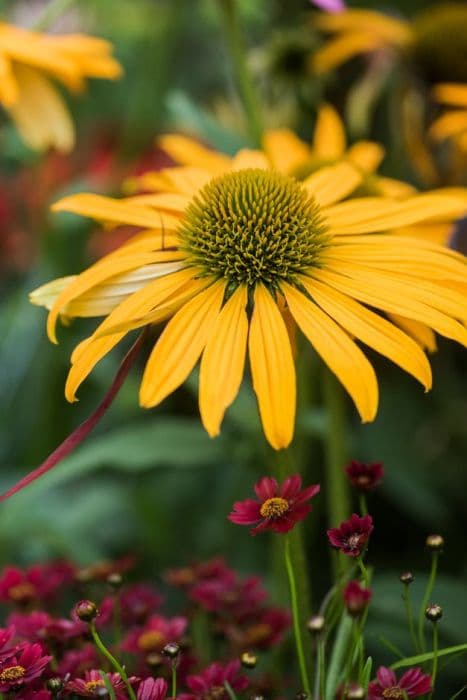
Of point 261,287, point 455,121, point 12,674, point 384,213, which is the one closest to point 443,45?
point 455,121

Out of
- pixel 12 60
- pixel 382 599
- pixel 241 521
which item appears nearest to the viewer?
pixel 241 521

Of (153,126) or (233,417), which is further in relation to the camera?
(153,126)

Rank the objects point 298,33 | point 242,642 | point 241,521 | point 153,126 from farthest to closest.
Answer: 1. point 153,126
2. point 298,33
3. point 242,642
4. point 241,521

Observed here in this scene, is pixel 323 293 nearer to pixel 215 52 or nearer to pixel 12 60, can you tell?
pixel 12 60

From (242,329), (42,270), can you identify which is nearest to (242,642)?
(242,329)

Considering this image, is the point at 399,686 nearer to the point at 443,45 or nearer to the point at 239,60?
the point at 239,60

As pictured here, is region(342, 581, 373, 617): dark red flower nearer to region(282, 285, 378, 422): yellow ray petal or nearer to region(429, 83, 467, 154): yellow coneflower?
region(282, 285, 378, 422): yellow ray petal

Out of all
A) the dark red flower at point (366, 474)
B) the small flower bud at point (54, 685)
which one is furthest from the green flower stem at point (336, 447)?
the small flower bud at point (54, 685)

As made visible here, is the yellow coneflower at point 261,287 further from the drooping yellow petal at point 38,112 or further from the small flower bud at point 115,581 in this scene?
the drooping yellow petal at point 38,112
